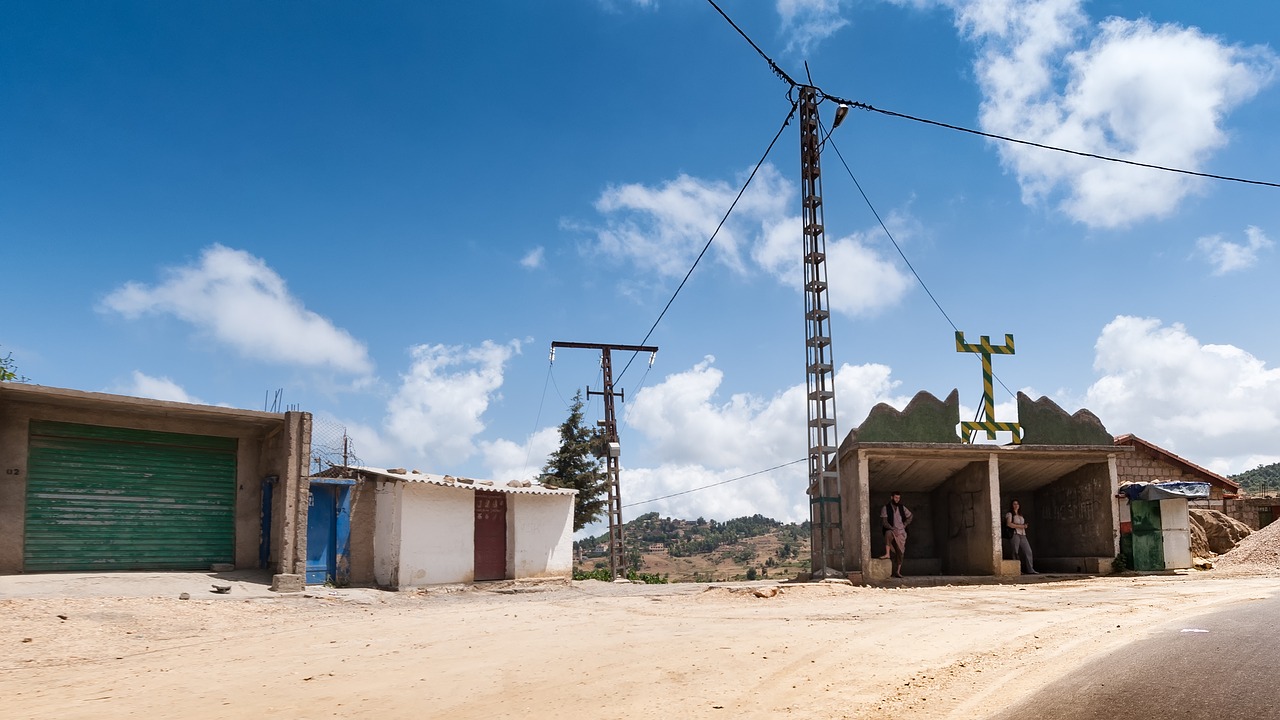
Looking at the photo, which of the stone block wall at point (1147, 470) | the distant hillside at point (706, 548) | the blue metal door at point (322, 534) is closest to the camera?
the blue metal door at point (322, 534)

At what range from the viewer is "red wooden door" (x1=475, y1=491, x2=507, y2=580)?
70.7 ft

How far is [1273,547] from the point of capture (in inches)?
838

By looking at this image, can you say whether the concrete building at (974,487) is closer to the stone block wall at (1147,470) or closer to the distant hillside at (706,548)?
the stone block wall at (1147,470)

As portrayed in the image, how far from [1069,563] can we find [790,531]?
6009cm

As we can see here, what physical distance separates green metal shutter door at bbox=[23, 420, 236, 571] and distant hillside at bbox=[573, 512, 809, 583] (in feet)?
93.8

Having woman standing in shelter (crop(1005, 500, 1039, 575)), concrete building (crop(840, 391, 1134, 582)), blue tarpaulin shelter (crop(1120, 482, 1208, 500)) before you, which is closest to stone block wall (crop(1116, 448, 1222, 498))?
concrete building (crop(840, 391, 1134, 582))

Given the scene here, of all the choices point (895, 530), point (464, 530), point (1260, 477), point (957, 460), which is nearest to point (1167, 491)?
point (957, 460)

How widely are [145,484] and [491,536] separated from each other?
812 cm

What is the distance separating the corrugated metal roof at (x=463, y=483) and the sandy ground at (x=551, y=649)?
4.11 m

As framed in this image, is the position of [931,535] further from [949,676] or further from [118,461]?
[118,461]

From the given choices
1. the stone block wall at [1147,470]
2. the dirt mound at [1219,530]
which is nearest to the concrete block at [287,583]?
the dirt mound at [1219,530]

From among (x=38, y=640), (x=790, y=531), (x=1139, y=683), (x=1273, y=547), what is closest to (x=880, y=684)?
(x=1139, y=683)

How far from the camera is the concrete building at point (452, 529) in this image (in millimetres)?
19516

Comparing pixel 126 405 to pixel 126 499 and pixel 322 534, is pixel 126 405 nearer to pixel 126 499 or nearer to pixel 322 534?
pixel 126 499
